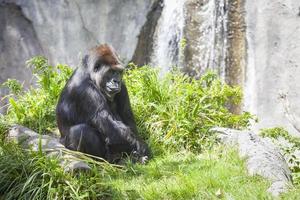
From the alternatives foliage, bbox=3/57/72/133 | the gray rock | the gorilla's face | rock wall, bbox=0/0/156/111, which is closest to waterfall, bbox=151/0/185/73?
rock wall, bbox=0/0/156/111

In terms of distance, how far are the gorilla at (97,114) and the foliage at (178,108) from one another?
21.1 inches

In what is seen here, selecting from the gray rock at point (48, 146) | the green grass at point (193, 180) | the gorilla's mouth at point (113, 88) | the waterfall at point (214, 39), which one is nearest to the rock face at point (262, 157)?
the green grass at point (193, 180)

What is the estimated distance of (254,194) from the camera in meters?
5.32

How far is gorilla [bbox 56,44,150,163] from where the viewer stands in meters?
6.78

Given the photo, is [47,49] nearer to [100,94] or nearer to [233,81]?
[233,81]

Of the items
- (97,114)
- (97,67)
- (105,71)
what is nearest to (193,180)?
(97,114)

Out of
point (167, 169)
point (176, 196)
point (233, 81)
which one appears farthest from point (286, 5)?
point (176, 196)

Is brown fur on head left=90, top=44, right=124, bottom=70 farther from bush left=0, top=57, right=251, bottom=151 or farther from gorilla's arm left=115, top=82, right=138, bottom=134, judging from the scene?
bush left=0, top=57, right=251, bottom=151

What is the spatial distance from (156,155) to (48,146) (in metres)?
1.59

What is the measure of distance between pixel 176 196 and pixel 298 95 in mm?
4121

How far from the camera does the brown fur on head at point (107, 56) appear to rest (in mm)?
6984

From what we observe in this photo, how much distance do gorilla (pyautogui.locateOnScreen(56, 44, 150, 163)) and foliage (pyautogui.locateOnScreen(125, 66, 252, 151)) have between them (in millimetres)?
536

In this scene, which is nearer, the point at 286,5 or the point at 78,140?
the point at 78,140

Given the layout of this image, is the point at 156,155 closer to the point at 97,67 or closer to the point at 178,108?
the point at 178,108
